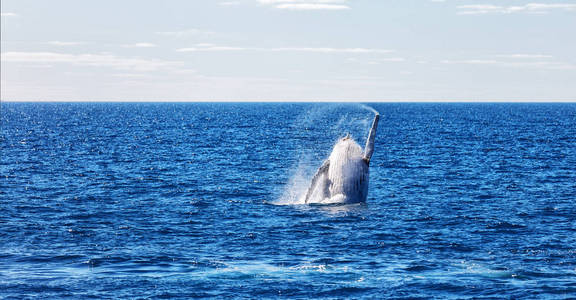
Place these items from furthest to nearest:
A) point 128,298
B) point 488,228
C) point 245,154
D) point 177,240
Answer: point 245,154, point 488,228, point 177,240, point 128,298

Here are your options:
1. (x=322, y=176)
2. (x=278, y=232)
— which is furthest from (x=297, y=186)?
(x=278, y=232)

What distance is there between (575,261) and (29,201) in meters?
32.0

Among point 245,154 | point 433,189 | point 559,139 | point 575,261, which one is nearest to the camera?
point 575,261

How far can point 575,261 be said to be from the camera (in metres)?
27.0

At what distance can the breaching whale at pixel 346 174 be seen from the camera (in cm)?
3466

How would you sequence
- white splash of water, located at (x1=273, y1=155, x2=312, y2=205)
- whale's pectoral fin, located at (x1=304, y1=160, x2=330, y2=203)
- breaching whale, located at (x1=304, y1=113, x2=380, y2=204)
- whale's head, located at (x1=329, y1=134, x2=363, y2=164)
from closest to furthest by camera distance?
1. breaching whale, located at (x1=304, y1=113, x2=380, y2=204)
2. whale's head, located at (x1=329, y1=134, x2=363, y2=164)
3. whale's pectoral fin, located at (x1=304, y1=160, x2=330, y2=203)
4. white splash of water, located at (x1=273, y1=155, x2=312, y2=205)

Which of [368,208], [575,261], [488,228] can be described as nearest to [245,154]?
[368,208]

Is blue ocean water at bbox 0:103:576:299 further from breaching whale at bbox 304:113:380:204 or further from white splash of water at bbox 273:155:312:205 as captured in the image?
breaching whale at bbox 304:113:380:204

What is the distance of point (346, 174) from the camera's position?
35156 millimetres

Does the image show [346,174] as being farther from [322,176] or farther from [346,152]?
[322,176]

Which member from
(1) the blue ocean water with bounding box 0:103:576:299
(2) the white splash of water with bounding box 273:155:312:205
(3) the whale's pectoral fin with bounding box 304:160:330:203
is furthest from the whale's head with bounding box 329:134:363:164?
(2) the white splash of water with bounding box 273:155:312:205

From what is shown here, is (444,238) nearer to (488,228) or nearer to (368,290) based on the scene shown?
(488,228)

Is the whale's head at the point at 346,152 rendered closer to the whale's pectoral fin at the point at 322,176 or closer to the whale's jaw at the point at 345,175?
the whale's jaw at the point at 345,175

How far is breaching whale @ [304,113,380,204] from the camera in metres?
34.7
